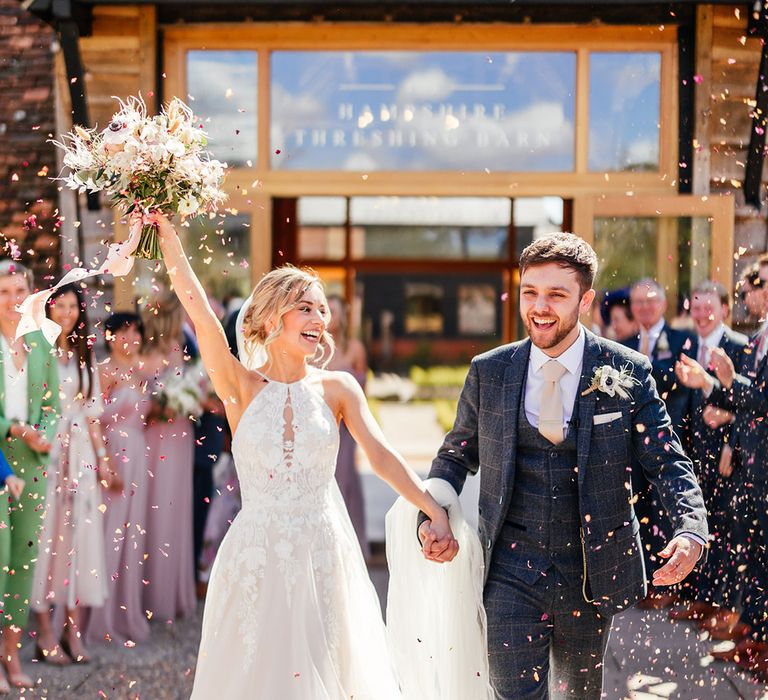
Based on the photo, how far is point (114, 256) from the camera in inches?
141

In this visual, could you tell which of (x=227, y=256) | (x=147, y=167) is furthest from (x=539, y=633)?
(x=227, y=256)

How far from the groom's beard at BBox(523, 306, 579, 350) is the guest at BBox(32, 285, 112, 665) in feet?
10.2

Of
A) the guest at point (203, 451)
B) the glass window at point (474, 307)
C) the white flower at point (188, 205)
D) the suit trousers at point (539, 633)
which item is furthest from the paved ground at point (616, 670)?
the glass window at point (474, 307)

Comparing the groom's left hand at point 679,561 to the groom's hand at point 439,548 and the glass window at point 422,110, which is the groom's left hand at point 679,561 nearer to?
the groom's hand at point 439,548

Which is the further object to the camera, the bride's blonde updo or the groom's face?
the bride's blonde updo

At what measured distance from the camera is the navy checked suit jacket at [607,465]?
3.29 metres

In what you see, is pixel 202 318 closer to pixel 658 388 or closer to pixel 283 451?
pixel 283 451

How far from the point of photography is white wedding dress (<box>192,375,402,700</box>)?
346 centimetres

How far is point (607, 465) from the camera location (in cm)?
331

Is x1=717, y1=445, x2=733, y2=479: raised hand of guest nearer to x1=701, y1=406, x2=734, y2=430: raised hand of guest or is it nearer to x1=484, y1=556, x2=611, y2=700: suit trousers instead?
x1=701, y1=406, x2=734, y2=430: raised hand of guest

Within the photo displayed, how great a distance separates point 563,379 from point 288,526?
3.38 feet

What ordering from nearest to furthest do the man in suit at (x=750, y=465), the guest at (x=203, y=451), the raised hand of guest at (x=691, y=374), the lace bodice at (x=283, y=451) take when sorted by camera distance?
the lace bodice at (x=283, y=451) → the man in suit at (x=750, y=465) → the raised hand of guest at (x=691, y=374) → the guest at (x=203, y=451)

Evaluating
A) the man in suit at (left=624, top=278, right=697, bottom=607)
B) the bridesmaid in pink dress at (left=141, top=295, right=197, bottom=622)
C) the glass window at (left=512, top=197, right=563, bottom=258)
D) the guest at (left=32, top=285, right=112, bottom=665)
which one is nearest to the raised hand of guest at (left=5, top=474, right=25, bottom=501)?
the guest at (left=32, top=285, right=112, bottom=665)

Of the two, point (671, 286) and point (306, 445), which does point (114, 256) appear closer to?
point (306, 445)
